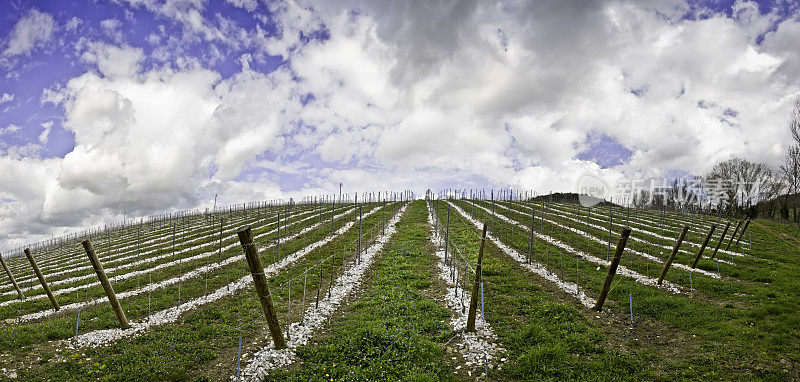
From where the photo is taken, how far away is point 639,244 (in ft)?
123

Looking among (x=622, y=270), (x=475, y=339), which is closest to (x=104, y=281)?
(x=475, y=339)

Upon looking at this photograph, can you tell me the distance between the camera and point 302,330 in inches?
602

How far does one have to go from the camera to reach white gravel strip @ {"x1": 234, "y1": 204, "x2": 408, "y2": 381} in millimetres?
12013

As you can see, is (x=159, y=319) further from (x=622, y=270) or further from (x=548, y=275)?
(x=622, y=270)

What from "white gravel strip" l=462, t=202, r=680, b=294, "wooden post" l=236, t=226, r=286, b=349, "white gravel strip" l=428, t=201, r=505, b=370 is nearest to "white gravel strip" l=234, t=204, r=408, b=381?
"wooden post" l=236, t=226, r=286, b=349

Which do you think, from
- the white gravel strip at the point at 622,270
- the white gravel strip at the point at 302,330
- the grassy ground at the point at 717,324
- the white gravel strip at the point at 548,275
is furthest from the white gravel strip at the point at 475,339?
the white gravel strip at the point at 622,270

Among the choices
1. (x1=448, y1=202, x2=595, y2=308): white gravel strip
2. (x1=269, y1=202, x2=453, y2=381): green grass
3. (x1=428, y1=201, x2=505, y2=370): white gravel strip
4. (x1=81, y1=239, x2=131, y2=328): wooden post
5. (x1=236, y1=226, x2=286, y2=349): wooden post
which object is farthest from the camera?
(x1=448, y1=202, x2=595, y2=308): white gravel strip

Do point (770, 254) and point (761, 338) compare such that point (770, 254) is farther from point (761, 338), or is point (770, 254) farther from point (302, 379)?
point (302, 379)

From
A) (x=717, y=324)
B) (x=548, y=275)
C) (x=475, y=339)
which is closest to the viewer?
(x=475, y=339)

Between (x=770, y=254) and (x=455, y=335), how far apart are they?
1418 inches

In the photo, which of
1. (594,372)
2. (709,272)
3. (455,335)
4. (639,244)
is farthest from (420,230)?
(594,372)

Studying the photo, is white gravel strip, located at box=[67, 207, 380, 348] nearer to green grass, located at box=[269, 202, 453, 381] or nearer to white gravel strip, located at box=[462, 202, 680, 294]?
green grass, located at box=[269, 202, 453, 381]

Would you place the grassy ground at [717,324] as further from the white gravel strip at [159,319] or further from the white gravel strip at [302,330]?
the white gravel strip at [159,319]

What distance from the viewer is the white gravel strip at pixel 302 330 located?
12.0 meters
